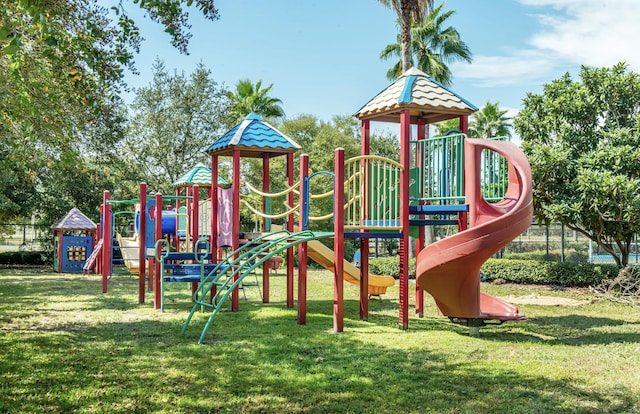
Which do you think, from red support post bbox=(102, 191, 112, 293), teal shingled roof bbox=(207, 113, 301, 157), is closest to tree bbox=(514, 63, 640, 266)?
teal shingled roof bbox=(207, 113, 301, 157)

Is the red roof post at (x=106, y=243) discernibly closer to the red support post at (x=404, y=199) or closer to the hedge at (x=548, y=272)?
the red support post at (x=404, y=199)

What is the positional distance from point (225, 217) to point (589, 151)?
391 inches

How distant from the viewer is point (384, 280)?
40.7 feet

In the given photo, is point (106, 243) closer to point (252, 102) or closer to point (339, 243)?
point (339, 243)

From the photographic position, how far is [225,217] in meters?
11.1

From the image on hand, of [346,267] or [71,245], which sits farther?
[71,245]

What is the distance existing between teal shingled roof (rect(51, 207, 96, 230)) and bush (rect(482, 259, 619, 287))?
1467cm

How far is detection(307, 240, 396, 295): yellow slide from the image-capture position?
35.9 ft

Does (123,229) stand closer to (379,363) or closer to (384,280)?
(384,280)

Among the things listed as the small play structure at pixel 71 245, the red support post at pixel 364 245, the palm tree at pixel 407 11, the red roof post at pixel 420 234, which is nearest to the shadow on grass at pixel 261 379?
the red support post at pixel 364 245

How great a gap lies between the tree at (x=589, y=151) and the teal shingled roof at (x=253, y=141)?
7605 millimetres

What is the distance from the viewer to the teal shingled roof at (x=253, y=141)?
1063 cm

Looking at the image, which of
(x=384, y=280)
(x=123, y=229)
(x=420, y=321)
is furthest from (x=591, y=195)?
(x=123, y=229)

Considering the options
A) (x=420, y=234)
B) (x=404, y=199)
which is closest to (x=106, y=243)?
(x=420, y=234)
